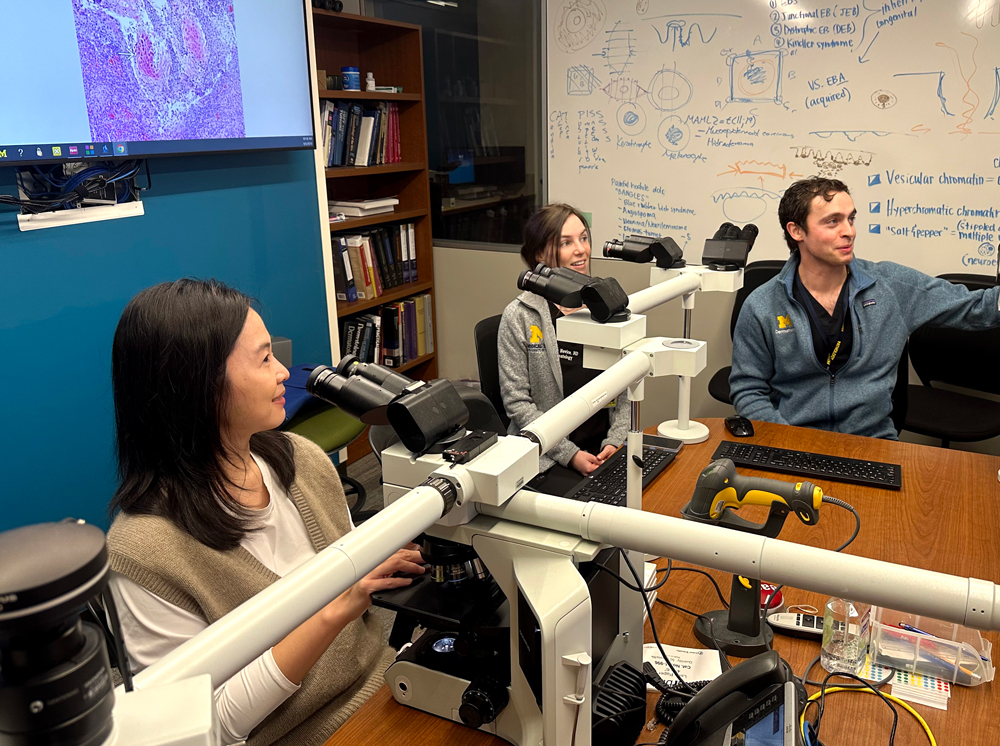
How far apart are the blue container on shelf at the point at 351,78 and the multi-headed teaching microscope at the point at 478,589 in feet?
8.80

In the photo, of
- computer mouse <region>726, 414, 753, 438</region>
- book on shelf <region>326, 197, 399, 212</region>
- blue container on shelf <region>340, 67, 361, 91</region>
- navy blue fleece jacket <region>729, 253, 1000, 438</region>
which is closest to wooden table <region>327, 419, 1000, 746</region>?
computer mouse <region>726, 414, 753, 438</region>

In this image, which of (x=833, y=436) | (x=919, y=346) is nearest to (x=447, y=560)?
(x=833, y=436)

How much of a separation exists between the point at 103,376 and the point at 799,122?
112 inches

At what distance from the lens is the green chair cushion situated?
2.78 meters

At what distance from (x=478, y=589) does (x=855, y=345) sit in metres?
1.76

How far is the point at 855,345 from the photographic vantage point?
2.32 meters

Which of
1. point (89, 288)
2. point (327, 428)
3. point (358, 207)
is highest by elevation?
point (358, 207)

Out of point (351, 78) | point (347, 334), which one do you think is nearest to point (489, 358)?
point (347, 334)

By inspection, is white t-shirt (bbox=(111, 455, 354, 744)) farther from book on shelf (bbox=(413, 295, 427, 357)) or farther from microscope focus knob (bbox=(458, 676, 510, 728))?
book on shelf (bbox=(413, 295, 427, 357))

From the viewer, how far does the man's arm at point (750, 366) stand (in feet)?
7.82

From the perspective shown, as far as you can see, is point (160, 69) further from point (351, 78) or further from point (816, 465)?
→ point (816, 465)

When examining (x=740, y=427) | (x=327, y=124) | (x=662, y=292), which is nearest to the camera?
(x=662, y=292)

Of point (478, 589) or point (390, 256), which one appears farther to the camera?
point (390, 256)

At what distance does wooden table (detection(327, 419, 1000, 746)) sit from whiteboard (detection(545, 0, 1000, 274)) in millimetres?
1481
